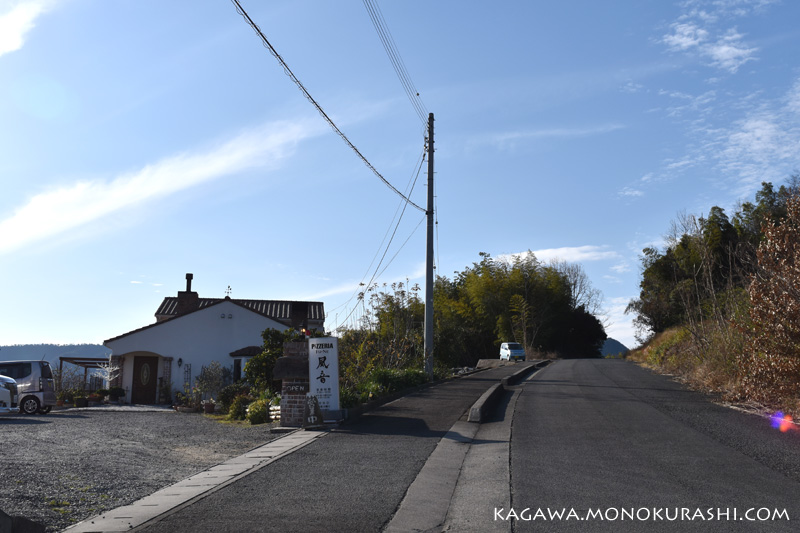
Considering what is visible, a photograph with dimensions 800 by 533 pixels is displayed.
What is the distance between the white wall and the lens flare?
2377 cm

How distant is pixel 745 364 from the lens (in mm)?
14383

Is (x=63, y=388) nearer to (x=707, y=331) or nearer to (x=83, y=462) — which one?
(x=83, y=462)

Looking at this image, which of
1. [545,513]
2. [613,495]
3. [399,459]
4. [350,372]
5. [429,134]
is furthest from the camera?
[429,134]

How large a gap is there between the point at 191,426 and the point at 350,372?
4467 mm

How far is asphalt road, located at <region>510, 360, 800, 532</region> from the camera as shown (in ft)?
18.0

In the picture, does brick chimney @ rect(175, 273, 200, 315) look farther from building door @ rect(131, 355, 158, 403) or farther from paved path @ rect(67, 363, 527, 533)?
paved path @ rect(67, 363, 527, 533)

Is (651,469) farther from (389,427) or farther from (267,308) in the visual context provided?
(267,308)

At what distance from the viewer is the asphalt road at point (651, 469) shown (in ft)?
18.0

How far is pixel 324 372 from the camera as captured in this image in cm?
1195

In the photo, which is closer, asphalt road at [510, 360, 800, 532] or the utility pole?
asphalt road at [510, 360, 800, 532]

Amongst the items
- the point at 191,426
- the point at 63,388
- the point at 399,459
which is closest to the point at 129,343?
the point at 63,388

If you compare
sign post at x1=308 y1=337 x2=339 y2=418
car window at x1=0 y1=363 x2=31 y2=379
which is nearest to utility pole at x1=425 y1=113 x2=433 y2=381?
sign post at x1=308 y1=337 x2=339 y2=418

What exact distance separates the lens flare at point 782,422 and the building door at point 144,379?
87.7ft

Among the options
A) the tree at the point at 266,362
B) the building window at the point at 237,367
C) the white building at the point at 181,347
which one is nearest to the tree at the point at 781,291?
the tree at the point at 266,362
